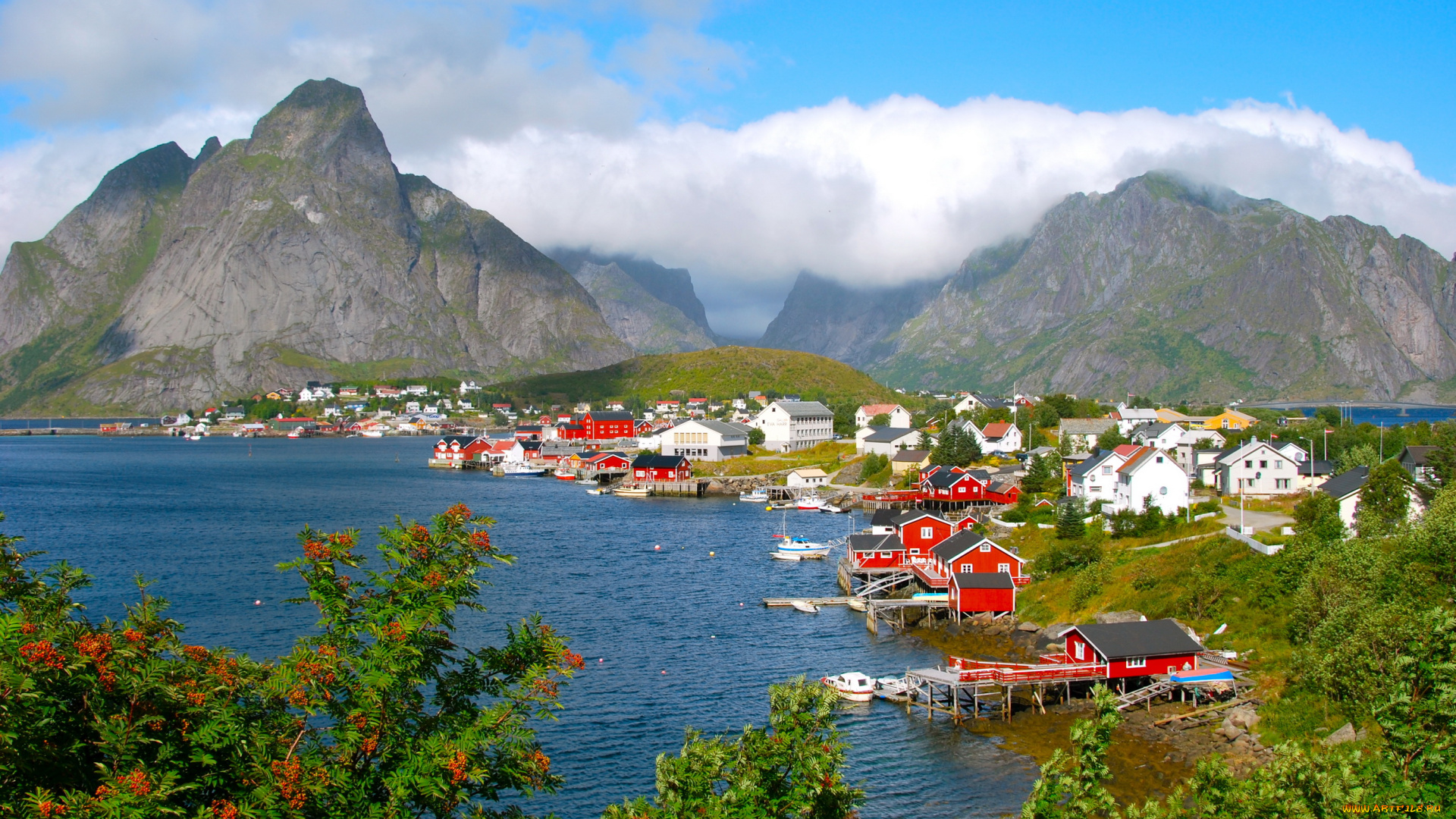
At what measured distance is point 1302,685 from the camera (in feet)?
90.4

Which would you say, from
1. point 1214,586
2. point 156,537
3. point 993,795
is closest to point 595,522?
point 156,537

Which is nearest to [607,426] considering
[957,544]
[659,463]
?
[659,463]

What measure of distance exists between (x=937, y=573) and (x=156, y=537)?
5130 centimetres

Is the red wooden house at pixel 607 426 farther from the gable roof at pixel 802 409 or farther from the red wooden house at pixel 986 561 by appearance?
the red wooden house at pixel 986 561

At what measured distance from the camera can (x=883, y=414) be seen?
13538 cm

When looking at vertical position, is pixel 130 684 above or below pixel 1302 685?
above

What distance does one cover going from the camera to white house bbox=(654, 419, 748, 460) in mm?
115750

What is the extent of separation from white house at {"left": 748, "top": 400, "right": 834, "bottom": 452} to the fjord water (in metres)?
28.2

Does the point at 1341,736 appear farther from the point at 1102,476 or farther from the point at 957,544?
the point at 1102,476

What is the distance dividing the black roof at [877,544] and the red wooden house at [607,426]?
9523 cm

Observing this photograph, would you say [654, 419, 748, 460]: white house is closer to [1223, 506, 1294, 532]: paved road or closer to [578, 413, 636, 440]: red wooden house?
[578, 413, 636, 440]: red wooden house

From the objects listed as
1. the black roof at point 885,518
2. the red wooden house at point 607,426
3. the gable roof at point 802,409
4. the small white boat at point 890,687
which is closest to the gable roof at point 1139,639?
the small white boat at point 890,687

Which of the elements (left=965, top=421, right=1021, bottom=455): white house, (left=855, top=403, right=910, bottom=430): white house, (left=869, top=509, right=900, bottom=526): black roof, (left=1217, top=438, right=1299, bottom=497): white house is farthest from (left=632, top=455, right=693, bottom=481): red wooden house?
(left=1217, top=438, right=1299, bottom=497): white house

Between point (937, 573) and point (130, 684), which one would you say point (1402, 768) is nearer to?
point (130, 684)
